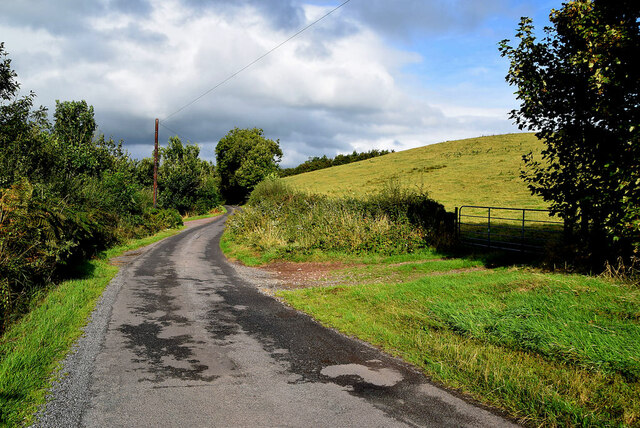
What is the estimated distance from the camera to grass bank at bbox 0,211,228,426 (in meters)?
4.54

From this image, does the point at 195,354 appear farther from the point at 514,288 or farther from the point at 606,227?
the point at 606,227

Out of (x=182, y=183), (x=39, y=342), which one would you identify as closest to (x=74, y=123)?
(x=182, y=183)

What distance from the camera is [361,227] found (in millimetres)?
17359

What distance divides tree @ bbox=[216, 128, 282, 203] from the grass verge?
59.1 m

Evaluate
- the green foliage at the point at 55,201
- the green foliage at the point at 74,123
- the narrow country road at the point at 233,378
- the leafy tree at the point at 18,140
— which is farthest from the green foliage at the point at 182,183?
the narrow country road at the point at 233,378

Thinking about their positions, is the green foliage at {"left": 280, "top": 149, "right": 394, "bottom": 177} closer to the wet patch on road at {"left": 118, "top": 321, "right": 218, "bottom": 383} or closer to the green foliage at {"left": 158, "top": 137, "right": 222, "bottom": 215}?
the green foliage at {"left": 158, "top": 137, "right": 222, "bottom": 215}

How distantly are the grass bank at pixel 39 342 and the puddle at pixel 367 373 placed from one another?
3525 mm

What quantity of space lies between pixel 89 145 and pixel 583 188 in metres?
29.4

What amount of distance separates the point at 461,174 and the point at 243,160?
4333cm

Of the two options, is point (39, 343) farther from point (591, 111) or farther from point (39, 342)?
point (591, 111)

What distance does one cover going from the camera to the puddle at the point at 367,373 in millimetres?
→ 5184

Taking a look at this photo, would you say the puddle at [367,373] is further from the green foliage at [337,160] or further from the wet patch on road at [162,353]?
the green foliage at [337,160]

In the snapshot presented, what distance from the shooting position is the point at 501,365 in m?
5.23

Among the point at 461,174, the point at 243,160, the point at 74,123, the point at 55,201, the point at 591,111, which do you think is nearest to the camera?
the point at 591,111
